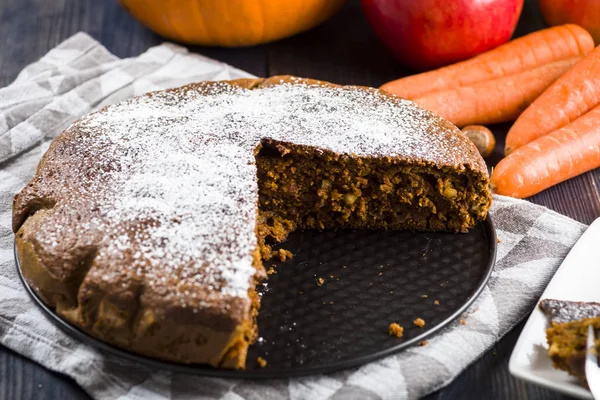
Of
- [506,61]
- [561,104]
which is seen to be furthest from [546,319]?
[506,61]

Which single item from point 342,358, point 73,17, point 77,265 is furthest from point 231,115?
point 73,17

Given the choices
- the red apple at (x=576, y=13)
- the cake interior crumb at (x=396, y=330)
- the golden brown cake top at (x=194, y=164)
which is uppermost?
the red apple at (x=576, y=13)

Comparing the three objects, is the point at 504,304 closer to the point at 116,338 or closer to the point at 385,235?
the point at 385,235

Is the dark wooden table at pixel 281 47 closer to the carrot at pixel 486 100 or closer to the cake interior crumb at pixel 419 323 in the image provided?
the carrot at pixel 486 100

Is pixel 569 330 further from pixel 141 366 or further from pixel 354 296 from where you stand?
pixel 141 366

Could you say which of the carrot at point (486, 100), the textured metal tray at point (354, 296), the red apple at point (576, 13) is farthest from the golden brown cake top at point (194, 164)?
the red apple at point (576, 13)

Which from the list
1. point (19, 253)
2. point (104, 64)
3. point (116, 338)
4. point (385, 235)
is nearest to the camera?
point (116, 338)

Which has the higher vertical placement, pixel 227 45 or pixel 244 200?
pixel 244 200
